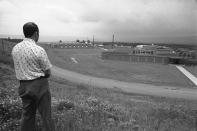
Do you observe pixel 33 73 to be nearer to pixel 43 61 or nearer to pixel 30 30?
pixel 43 61

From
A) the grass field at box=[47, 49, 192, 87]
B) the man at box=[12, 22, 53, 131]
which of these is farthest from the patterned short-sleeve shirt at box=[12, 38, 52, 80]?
the grass field at box=[47, 49, 192, 87]

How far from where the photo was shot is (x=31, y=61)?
11.1ft

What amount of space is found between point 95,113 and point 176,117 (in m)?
2.35

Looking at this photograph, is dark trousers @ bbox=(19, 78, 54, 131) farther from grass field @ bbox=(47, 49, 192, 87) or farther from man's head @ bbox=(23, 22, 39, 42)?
grass field @ bbox=(47, 49, 192, 87)

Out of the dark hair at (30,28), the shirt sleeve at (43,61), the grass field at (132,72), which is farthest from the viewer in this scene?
the grass field at (132,72)

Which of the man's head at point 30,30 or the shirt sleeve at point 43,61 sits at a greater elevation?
the man's head at point 30,30

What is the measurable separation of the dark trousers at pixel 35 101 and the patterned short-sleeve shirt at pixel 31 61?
0.09 metres

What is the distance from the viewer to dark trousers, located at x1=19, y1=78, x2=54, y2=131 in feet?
11.0

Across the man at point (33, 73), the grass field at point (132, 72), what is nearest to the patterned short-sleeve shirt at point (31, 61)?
the man at point (33, 73)

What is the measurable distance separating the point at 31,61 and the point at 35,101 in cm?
51

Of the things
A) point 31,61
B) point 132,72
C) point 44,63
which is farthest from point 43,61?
point 132,72

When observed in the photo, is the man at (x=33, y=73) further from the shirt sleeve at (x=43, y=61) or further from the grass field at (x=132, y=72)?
the grass field at (x=132, y=72)

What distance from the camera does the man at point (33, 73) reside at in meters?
3.36

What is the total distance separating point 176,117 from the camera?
6.30m
